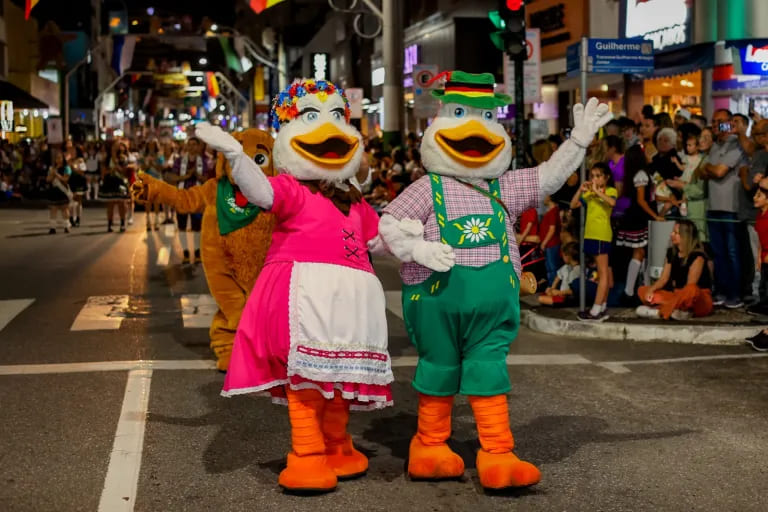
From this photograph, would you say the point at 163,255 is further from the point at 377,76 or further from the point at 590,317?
the point at 377,76

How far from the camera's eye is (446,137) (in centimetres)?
581

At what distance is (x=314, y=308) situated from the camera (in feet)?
18.1

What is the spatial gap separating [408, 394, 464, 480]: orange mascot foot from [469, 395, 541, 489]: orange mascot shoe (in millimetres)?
163

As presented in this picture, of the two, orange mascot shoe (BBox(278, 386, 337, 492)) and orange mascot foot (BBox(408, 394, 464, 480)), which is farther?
orange mascot foot (BBox(408, 394, 464, 480))

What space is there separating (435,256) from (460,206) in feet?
1.30

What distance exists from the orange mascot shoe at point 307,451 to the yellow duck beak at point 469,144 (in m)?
1.39

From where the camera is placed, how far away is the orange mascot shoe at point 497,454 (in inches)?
213

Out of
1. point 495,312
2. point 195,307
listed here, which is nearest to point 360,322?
point 495,312

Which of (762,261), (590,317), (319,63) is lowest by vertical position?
(590,317)

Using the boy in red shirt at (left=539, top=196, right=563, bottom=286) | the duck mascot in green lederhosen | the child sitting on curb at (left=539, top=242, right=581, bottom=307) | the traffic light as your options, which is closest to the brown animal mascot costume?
the duck mascot in green lederhosen

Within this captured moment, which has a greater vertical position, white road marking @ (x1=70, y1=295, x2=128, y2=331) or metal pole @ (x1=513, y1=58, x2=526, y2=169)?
metal pole @ (x1=513, y1=58, x2=526, y2=169)

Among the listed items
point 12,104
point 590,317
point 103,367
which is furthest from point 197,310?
point 12,104

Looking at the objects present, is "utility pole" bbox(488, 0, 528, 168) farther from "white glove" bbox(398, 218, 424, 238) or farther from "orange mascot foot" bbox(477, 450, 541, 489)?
"orange mascot foot" bbox(477, 450, 541, 489)

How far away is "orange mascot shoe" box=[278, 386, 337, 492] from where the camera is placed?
5398 mm
